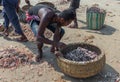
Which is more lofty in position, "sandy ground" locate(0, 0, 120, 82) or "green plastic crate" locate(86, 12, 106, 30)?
"green plastic crate" locate(86, 12, 106, 30)

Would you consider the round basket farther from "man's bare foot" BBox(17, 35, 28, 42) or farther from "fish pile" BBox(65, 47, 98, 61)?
"man's bare foot" BBox(17, 35, 28, 42)

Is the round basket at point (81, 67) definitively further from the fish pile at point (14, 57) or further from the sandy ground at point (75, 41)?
the fish pile at point (14, 57)

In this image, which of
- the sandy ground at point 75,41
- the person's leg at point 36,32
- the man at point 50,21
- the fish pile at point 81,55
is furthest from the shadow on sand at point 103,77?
the person's leg at point 36,32

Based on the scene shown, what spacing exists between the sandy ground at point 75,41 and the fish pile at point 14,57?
14 cm

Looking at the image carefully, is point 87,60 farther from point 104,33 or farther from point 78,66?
point 104,33

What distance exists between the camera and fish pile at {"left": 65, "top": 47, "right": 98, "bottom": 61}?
4.99 metres

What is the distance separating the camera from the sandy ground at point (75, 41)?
5094 mm

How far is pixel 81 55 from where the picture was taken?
16.6ft

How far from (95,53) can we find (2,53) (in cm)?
200

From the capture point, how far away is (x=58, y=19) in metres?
4.79

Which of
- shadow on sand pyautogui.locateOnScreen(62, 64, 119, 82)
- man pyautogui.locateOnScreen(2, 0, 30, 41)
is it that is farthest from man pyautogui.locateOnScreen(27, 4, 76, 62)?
man pyautogui.locateOnScreen(2, 0, 30, 41)

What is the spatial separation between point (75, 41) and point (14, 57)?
157cm

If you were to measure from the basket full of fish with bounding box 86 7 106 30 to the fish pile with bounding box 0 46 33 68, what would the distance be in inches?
74.9

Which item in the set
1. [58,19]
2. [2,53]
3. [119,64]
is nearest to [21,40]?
[2,53]
